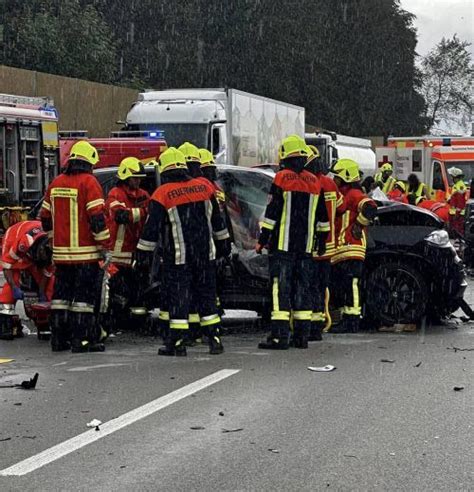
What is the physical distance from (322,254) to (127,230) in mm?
1861

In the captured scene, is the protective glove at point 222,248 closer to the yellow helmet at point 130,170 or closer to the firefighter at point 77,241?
the firefighter at point 77,241

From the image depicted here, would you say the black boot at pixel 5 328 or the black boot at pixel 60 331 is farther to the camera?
the black boot at pixel 5 328

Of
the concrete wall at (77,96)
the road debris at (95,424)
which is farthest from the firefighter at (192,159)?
the concrete wall at (77,96)

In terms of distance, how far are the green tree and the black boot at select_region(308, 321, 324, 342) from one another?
1287 inches

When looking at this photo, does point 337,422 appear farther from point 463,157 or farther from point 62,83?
point 62,83

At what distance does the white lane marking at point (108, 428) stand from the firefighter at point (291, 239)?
60.1 inches

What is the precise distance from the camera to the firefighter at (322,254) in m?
11.2

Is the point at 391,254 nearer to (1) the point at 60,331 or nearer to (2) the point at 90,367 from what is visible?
(1) the point at 60,331

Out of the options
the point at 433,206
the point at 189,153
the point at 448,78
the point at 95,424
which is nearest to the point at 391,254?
the point at 189,153

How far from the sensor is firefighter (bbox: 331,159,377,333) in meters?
11.8

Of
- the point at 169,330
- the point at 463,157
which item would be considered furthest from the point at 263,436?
the point at 463,157

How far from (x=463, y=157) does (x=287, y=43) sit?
94.9ft

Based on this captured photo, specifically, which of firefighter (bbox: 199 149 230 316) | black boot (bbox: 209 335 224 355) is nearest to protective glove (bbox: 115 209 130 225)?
firefighter (bbox: 199 149 230 316)

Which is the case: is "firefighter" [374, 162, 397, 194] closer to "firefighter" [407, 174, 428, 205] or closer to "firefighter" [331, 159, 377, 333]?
"firefighter" [407, 174, 428, 205]
